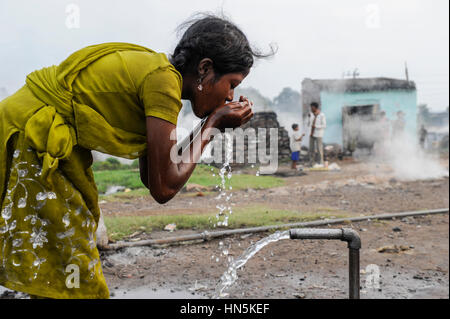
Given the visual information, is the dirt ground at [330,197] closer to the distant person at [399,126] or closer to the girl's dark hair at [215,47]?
the distant person at [399,126]

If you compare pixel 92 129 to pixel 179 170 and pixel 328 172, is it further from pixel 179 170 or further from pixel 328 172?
pixel 328 172

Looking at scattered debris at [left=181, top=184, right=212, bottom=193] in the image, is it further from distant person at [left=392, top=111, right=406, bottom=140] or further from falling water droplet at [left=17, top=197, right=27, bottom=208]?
distant person at [left=392, top=111, right=406, bottom=140]

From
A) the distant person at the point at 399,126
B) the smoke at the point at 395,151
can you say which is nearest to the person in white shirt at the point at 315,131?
the smoke at the point at 395,151

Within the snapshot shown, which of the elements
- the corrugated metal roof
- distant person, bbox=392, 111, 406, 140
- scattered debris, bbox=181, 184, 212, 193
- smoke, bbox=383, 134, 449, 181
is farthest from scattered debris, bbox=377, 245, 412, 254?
distant person, bbox=392, 111, 406, 140

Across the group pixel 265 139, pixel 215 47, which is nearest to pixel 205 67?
pixel 215 47

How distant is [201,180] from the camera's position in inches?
239

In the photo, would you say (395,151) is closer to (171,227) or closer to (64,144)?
(171,227)

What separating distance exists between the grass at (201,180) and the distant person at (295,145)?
1114 millimetres

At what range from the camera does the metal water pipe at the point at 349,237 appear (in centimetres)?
172

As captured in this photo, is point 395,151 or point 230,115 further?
point 395,151

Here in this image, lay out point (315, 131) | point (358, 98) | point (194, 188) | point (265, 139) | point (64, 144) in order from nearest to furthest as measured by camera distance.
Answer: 1. point (64, 144)
2. point (194, 188)
3. point (265, 139)
4. point (315, 131)
5. point (358, 98)

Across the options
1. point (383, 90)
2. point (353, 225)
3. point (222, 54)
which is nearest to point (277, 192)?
point (353, 225)

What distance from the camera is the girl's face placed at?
1430 millimetres

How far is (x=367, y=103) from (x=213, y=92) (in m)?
11.6
